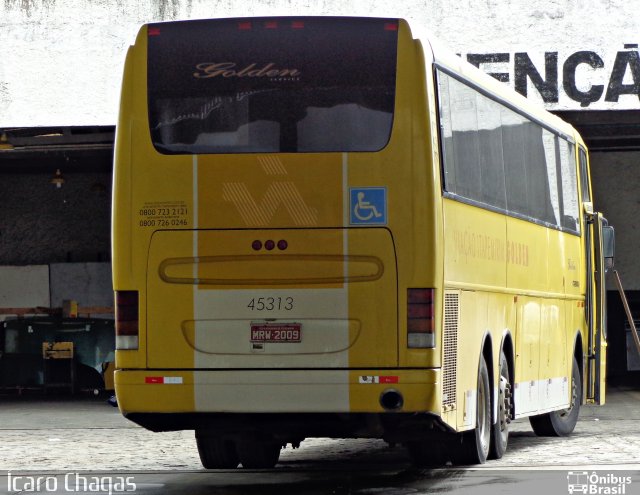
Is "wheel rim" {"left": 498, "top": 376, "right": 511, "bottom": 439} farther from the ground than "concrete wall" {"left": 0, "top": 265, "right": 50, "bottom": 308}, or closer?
closer

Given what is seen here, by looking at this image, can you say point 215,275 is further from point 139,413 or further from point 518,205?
point 518,205

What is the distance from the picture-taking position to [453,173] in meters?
11.3

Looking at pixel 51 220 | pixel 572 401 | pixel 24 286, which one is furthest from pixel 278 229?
pixel 51 220

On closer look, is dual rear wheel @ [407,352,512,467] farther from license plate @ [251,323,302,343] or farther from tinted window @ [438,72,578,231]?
→ license plate @ [251,323,302,343]

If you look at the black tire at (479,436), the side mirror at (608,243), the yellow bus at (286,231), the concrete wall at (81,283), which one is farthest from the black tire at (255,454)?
the concrete wall at (81,283)

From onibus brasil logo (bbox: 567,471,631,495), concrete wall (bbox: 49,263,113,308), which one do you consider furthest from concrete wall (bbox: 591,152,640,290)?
onibus brasil logo (bbox: 567,471,631,495)

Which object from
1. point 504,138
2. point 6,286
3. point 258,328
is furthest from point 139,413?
point 6,286

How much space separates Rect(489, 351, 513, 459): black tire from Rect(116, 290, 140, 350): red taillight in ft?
12.8

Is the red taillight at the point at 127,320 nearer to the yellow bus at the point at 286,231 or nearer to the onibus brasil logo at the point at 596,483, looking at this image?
the yellow bus at the point at 286,231

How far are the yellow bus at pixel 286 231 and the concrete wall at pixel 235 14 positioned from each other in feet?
33.8

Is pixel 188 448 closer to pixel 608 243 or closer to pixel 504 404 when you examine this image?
pixel 504 404

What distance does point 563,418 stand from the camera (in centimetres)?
1705

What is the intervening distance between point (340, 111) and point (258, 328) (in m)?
1.62

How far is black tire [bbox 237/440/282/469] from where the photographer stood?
13156 millimetres
